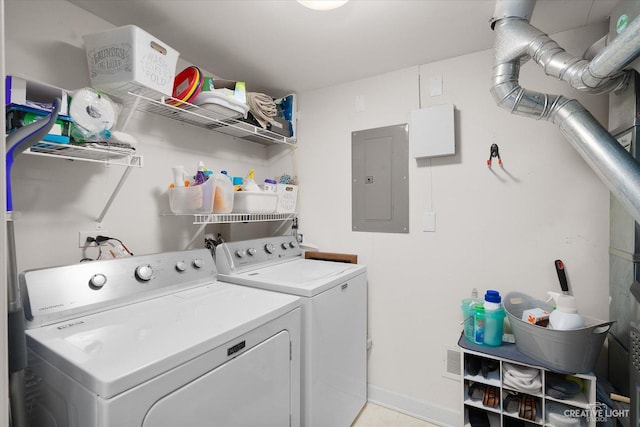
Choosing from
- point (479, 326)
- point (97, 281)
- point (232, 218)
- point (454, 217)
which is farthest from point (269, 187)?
point (479, 326)

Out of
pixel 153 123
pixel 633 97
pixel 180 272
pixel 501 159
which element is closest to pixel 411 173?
pixel 501 159

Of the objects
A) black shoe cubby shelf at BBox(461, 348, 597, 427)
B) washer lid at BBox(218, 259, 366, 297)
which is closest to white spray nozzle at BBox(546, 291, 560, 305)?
black shoe cubby shelf at BBox(461, 348, 597, 427)

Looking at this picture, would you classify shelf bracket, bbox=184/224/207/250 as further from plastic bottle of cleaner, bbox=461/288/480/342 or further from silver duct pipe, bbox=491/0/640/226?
silver duct pipe, bbox=491/0/640/226

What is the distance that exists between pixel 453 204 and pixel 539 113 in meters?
0.67

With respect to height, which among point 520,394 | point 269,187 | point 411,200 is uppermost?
point 269,187

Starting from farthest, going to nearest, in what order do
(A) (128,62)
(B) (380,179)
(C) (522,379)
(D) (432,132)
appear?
(B) (380,179), (D) (432,132), (C) (522,379), (A) (128,62)

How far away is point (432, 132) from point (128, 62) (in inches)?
66.7

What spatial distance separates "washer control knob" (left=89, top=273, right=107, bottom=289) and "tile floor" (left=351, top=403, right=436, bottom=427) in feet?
5.57

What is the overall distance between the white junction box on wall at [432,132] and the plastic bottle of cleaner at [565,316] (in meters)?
0.98

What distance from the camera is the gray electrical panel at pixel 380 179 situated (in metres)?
2.05

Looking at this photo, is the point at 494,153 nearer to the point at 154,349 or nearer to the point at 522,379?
the point at 522,379

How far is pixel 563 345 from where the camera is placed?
4.24 ft

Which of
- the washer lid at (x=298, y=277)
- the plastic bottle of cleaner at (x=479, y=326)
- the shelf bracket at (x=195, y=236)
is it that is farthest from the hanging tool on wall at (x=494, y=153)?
the shelf bracket at (x=195, y=236)

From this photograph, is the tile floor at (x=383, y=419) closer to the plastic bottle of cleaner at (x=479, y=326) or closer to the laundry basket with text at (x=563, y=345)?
the plastic bottle of cleaner at (x=479, y=326)
